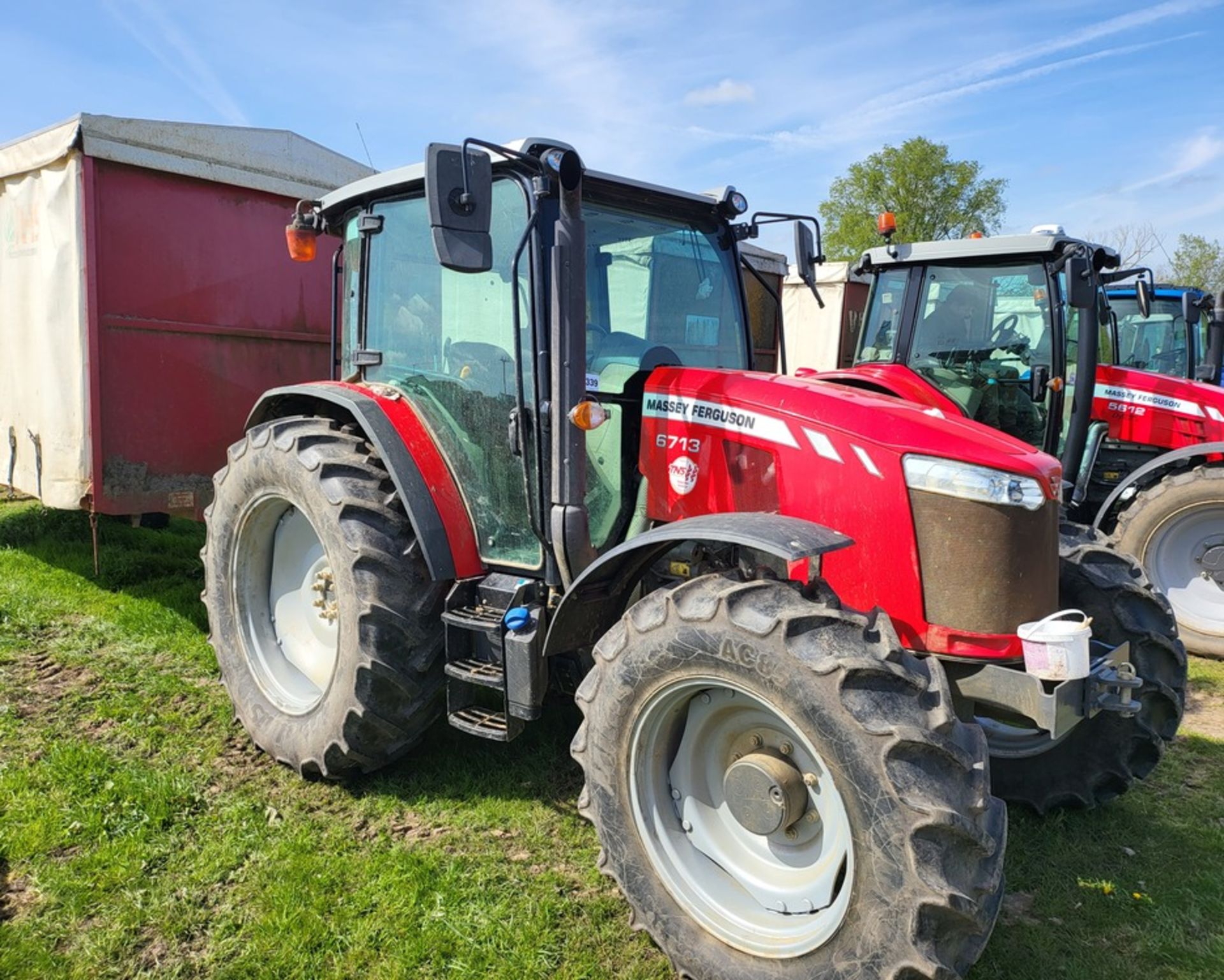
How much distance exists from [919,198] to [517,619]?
29.0 metres

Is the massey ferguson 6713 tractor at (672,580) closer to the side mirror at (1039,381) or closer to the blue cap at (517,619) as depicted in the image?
the blue cap at (517,619)

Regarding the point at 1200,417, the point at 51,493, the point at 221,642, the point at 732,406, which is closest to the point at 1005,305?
the point at 1200,417

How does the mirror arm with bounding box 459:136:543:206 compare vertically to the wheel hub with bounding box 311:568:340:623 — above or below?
above

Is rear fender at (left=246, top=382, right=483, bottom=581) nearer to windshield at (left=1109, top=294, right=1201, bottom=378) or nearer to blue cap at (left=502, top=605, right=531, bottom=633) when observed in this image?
blue cap at (left=502, top=605, right=531, bottom=633)

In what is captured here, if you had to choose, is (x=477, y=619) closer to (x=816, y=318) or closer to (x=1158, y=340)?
(x=1158, y=340)

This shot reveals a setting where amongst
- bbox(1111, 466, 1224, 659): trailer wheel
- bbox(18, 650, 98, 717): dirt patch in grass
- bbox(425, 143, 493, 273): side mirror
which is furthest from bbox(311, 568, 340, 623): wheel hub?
bbox(1111, 466, 1224, 659): trailer wheel

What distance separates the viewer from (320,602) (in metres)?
3.76

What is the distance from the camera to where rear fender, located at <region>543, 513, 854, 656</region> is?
2.39 metres

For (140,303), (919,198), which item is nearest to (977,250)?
(140,303)

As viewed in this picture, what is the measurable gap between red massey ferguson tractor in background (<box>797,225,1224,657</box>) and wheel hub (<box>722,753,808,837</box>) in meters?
3.55

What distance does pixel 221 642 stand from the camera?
13.0ft

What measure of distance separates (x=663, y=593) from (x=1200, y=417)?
533cm

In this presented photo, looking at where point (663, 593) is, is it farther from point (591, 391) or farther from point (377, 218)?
point (377, 218)

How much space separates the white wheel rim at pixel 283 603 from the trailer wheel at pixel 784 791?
1601mm
